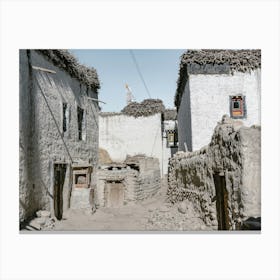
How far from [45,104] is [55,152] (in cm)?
140

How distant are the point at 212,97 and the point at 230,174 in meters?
5.43

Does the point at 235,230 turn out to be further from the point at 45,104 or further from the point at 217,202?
the point at 45,104

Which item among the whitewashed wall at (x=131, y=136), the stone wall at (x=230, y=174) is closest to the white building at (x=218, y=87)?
the stone wall at (x=230, y=174)

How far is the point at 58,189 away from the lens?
8031mm

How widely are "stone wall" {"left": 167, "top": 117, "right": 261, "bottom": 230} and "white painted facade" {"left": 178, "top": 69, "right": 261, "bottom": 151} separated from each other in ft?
7.26

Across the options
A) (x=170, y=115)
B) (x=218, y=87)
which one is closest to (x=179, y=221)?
(x=218, y=87)

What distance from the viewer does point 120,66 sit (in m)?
6.55

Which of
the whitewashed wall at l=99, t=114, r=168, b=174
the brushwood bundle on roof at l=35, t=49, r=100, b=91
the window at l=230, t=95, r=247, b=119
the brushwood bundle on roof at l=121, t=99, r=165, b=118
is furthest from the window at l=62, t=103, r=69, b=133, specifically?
the brushwood bundle on roof at l=121, t=99, r=165, b=118

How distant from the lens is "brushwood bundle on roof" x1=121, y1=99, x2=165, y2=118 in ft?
63.4

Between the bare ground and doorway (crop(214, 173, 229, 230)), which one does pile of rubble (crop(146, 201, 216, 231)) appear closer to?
the bare ground

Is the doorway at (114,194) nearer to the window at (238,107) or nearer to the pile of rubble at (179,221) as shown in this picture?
the pile of rubble at (179,221)

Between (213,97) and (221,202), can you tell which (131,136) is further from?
(221,202)
